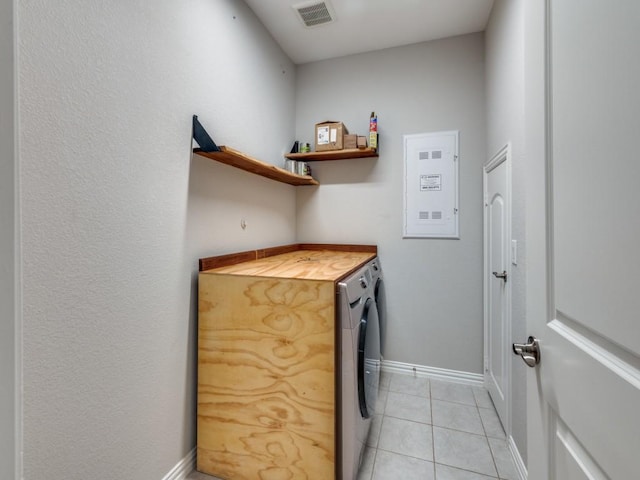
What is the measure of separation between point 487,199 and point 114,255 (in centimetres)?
242

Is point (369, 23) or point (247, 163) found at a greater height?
point (369, 23)

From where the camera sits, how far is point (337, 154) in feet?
8.26

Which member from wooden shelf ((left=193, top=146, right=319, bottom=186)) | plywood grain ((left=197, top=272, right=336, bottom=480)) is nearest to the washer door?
plywood grain ((left=197, top=272, right=336, bottom=480))

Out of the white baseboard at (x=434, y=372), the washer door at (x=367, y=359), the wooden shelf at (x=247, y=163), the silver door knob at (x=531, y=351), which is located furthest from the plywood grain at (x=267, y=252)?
the silver door knob at (x=531, y=351)

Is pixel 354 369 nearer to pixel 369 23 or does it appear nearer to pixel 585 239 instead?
pixel 585 239

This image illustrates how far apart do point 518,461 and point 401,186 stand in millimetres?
1993

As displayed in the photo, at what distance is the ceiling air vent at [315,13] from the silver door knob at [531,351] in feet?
7.89

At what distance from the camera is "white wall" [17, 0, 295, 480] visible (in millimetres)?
904

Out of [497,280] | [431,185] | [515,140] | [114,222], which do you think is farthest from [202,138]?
[497,280]

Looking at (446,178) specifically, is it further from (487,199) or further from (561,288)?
(561,288)

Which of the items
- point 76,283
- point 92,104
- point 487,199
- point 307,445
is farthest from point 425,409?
point 92,104

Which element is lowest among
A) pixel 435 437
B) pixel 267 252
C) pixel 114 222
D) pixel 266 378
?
pixel 435 437
